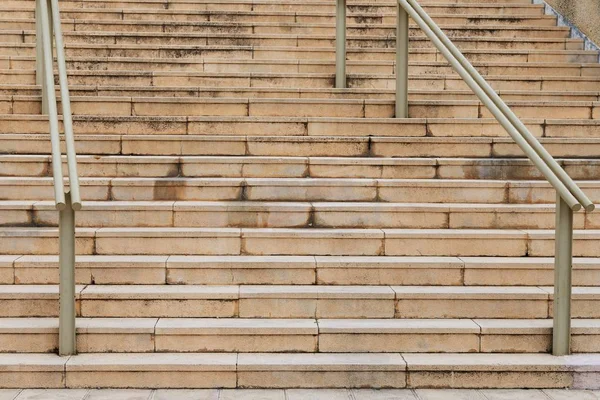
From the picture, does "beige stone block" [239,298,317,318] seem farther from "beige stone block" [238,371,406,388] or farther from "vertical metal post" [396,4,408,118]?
"vertical metal post" [396,4,408,118]

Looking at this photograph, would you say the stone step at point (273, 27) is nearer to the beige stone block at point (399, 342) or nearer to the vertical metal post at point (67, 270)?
the vertical metal post at point (67, 270)

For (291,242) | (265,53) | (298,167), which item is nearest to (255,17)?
(265,53)

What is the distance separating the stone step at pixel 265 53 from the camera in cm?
682

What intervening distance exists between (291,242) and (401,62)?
6.02 ft

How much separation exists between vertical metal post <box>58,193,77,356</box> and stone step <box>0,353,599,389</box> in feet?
0.61

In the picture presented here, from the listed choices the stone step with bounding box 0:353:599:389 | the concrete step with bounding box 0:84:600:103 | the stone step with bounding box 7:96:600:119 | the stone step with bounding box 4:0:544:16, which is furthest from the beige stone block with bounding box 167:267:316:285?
the stone step with bounding box 4:0:544:16

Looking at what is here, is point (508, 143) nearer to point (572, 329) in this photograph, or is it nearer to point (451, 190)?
point (451, 190)

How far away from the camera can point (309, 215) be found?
4.73m

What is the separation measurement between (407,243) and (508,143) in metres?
1.35

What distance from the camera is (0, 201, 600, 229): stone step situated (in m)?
4.65

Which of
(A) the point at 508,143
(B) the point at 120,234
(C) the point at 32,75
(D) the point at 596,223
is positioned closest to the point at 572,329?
(D) the point at 596,223

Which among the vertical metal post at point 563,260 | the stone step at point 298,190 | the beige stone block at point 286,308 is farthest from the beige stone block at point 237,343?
the vertical metal post at point 563,260

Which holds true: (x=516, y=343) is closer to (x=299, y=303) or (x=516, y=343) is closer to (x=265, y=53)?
(x=299, y=303)

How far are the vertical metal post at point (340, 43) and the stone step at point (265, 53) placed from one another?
93 cm
